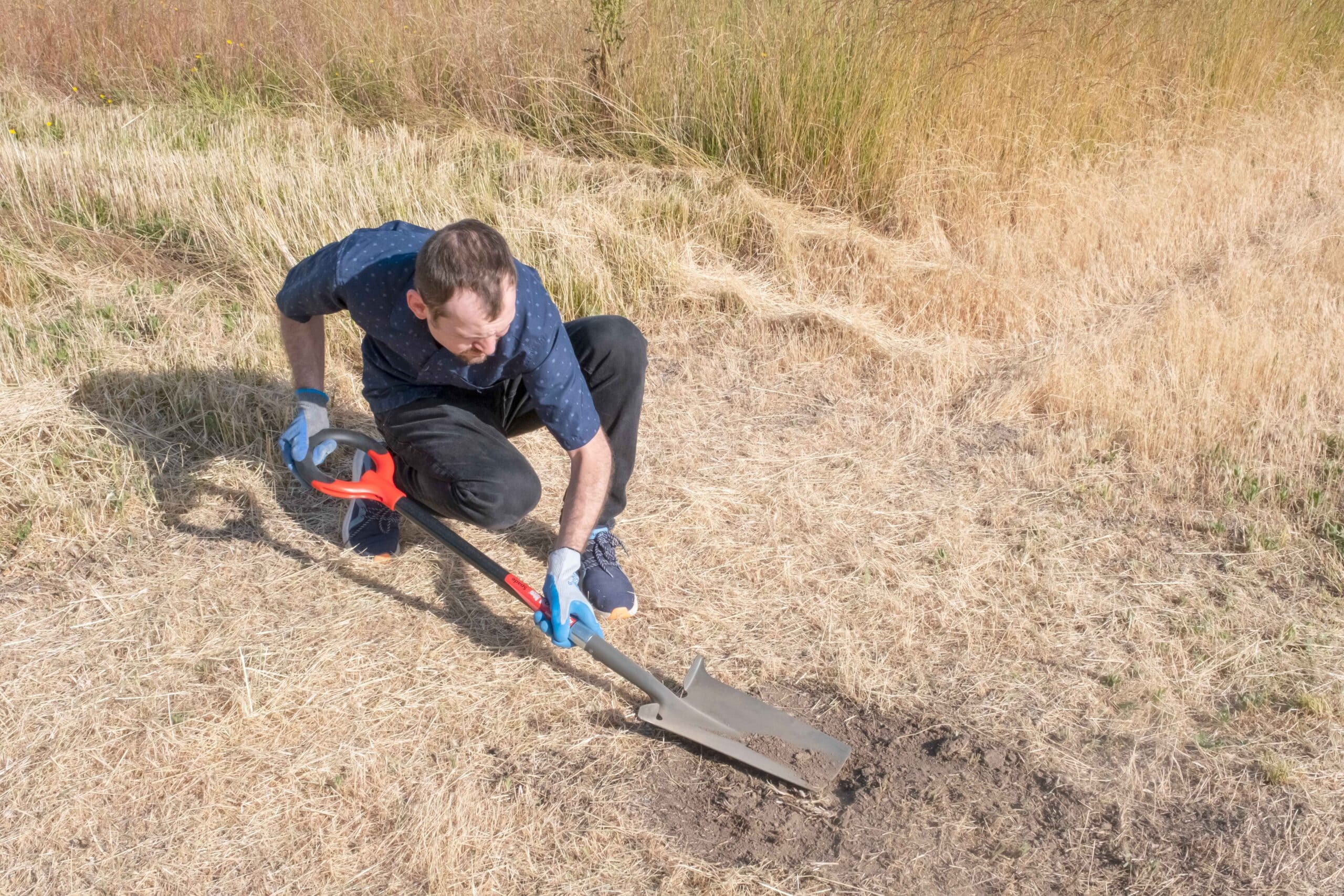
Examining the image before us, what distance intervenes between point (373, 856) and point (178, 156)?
4326 millimetres

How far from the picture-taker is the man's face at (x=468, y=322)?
7.83ft

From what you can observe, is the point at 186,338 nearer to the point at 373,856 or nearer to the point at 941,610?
the point at 373,856

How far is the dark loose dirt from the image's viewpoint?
2.29 metres

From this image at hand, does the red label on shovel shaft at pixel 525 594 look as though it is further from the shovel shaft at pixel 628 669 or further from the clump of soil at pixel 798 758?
the clump of soil at pixel 798 758

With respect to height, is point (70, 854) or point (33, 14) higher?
point (33, 14)

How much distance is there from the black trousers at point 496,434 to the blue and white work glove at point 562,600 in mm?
376

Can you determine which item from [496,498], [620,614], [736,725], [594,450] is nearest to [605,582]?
[620,614]

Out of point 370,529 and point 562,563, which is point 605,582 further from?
point 370,529

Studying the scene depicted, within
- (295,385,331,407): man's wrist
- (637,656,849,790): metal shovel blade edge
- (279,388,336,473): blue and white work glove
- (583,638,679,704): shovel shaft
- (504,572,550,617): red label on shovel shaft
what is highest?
(295,385,331,407): man's wrist

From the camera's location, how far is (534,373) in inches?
104

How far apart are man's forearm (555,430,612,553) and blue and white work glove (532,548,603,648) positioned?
39 mm

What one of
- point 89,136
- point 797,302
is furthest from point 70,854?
point 89,136

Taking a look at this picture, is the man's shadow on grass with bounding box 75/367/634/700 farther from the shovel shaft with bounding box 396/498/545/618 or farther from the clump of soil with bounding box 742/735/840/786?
the clump of soil with bounding box 742/735/840/786

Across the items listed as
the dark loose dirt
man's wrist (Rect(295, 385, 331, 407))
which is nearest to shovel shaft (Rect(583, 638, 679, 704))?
the dark loose dirt
